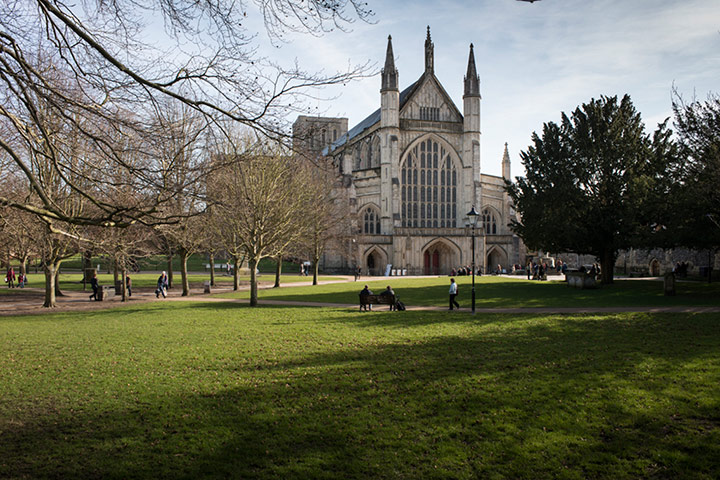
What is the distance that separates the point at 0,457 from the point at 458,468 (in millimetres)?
5083

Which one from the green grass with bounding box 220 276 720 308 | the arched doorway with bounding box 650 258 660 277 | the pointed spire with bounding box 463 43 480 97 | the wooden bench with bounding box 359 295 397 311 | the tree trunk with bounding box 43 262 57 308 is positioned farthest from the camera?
the pointed spire with bounding box 463 43 480 97

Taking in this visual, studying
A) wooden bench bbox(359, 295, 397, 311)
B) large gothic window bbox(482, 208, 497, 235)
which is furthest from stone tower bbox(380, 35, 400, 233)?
wooden bench bbox(359, 295, 397, 311)

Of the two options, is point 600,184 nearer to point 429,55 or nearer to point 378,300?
point 378,300

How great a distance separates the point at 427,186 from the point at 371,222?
7.78 m

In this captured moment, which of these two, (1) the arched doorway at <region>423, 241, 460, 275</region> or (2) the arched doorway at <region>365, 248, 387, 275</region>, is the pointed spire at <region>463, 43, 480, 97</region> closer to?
(1) the arched doorway at <region>423, 241, 460, 275</region>

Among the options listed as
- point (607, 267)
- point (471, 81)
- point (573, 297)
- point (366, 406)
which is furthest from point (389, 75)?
point (366, 406)

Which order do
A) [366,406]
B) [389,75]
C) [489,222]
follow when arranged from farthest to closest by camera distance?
[489,222] < [389,75] < [366,406]

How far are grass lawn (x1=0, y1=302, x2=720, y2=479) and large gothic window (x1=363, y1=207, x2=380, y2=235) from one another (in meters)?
43.3

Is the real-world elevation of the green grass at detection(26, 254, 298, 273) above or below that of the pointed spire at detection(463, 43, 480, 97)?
below

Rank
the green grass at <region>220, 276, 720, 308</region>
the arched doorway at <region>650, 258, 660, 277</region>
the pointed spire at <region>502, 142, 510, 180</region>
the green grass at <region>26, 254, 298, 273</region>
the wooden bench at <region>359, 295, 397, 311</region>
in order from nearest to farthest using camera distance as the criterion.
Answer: the wooden bench at <region>359, 295, 397, 311</region>, the green grass at <region>220, 276, 720, 308</region>, the arched doorway at <region>650, 258, 660, 277</region>, the green grass at <region>26, 254, 298, 273</region>, the pointed spire at <region>502, 142, 510, 180</region>

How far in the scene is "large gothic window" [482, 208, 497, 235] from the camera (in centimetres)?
5709

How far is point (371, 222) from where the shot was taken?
2206 inches

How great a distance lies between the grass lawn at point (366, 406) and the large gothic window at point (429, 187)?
42945 millimetres

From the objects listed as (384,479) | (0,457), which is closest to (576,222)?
(384,479)
